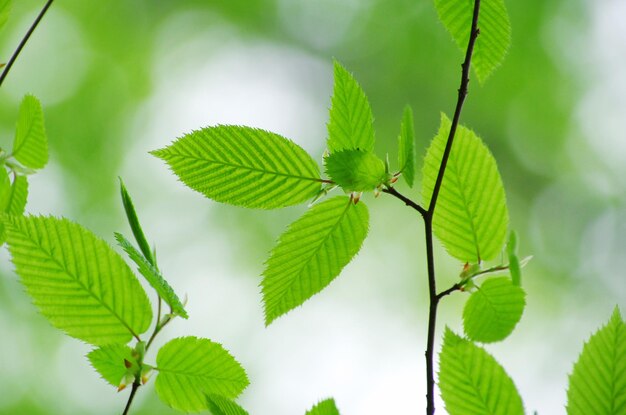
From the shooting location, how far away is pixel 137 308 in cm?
36

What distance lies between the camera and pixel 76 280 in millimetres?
337

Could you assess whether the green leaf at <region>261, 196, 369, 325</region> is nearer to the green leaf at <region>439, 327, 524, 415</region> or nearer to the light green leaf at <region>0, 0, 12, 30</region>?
the green leaf at <region>439, 327, 524, 415</region>

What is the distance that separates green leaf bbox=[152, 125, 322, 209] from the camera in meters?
0.39

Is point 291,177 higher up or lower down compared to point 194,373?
higher up

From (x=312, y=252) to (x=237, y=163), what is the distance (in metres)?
0.06

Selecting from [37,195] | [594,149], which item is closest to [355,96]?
[37,195]

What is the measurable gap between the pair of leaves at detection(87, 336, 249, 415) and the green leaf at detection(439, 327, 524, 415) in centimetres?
10

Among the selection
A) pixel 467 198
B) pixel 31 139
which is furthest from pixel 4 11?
pixel 467 198

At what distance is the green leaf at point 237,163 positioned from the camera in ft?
1.27

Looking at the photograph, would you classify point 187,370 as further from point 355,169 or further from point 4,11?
point 4,11

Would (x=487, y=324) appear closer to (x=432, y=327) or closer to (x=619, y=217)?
(x=432, y=327)

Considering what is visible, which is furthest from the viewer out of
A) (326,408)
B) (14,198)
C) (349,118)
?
(14,198)

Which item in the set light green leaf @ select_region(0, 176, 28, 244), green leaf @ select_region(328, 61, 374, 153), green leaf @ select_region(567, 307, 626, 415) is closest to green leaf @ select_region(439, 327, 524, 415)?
green leaf @ select_region(567, 307, 626, 415)

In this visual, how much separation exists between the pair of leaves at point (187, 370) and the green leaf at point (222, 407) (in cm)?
6
